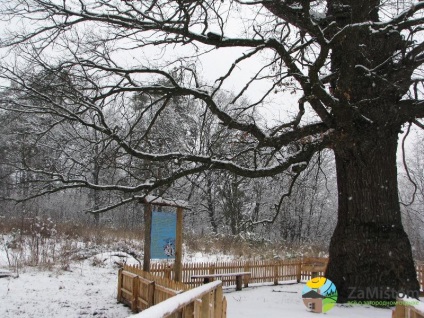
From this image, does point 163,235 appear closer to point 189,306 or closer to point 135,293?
point 135,293

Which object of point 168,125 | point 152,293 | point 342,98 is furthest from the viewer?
point 168,125

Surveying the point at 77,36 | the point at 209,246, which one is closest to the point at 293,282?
the point at 209,246

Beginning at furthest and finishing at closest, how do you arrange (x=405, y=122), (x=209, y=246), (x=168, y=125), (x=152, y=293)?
1. (x=168, y=125)
2. (x=209, y=246)
3. (x=405, y=122)
4. (x=152, y=293)

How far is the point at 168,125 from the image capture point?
28.2 m

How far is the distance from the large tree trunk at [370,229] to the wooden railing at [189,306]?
4.63 metres

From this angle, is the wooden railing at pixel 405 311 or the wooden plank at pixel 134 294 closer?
the wooden railing at pixel 405 311

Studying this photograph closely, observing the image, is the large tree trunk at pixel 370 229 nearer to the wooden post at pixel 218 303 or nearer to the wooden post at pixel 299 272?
the wooden post at pixel 218 303

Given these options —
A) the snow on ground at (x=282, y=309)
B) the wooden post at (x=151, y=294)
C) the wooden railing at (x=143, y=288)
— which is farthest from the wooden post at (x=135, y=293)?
the snow on ground at (x=282, y=309)

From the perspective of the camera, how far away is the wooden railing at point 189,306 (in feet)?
6.50

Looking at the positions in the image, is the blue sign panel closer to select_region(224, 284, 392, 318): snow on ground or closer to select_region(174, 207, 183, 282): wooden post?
select_region(174, 207, 183, 282): wooden post

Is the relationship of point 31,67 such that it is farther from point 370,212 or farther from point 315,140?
point 370,212

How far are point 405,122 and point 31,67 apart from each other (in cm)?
887

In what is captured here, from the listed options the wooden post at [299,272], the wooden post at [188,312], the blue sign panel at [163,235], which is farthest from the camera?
the wooden post at [299,272]

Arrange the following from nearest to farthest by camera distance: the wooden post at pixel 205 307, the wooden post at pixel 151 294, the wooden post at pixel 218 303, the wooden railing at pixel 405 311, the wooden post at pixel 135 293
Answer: the wooden railing at pixel 405 311, the wooden post at pixel 205 307, the wooden post at pixel 218 303, the wooden post at pixel 151 294, the wooden post at pixel 135 293
